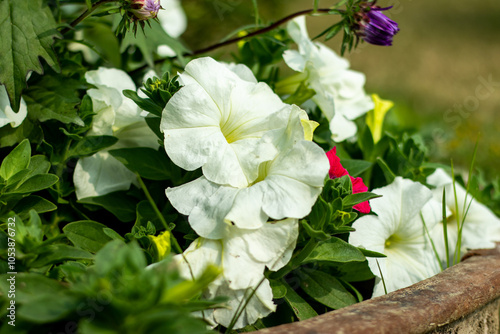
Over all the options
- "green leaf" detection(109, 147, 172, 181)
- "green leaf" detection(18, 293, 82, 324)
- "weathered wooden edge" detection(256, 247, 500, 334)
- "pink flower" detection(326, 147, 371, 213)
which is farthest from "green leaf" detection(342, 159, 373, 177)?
"green leaf" detection(18, 293, 82, 324)

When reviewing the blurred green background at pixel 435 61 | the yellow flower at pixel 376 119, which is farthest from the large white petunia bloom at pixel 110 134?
the blurred green background at pixel 435 61

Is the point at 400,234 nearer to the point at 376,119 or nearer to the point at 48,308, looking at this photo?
the point at 376,119

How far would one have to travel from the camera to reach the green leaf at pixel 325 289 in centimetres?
100

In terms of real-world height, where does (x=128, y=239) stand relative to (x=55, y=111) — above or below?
below

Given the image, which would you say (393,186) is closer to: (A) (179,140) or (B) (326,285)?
(B) (326,285)

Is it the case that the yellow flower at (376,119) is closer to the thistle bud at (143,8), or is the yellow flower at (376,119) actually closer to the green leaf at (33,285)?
the thistle bud at (143,8)

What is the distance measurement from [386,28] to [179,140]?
1.91 ft

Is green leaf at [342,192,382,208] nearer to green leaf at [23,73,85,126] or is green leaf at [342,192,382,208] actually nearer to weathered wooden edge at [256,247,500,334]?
weathered wooden edge at [256,247,500,334]

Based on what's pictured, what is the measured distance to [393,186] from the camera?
3.89 ft

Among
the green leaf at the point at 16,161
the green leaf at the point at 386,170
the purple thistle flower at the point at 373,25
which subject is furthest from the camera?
the green leaf at the point at 386,170

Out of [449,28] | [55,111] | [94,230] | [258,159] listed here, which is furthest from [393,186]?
[449,28]

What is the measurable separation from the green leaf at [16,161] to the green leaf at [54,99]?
133 mm

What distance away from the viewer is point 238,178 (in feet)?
2.98

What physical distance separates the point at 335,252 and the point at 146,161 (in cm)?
45
